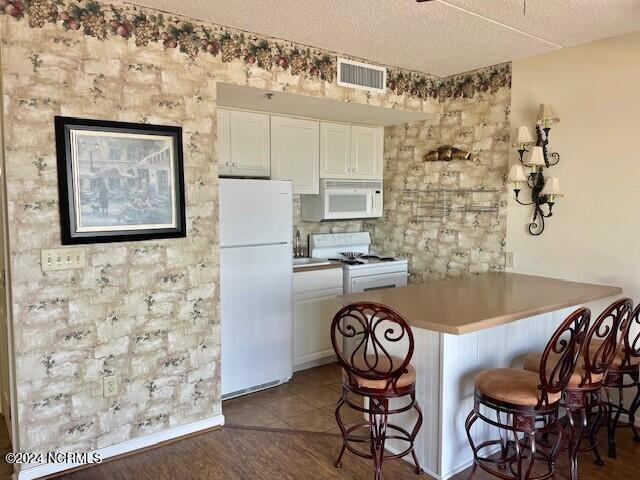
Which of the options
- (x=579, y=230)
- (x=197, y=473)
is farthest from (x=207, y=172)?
(x=579, y=230)

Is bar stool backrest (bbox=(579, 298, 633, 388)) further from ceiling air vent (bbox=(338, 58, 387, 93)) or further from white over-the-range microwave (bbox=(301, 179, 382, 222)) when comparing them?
white over-the-range microwave (bbox=(301, 179, 382, 222))

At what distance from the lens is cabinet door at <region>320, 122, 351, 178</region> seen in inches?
168

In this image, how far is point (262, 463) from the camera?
2627mm

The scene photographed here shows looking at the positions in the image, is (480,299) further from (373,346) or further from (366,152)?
(366,152)

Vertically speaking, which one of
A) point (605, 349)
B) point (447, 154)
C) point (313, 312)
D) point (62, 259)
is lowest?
point (313, 312)

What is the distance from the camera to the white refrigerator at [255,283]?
3322 millimetres

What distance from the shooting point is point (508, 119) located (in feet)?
12.1

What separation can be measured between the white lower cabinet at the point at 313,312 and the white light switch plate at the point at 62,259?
66.4 inches

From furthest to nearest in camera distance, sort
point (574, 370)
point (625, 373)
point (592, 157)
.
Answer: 1. point (592, 157)
2. point (625, 373)
3. point (574, 370)

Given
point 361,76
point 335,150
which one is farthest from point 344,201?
point 361,76

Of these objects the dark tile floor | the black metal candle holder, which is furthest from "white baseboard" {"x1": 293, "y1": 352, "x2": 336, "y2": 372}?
the black metal candle holder

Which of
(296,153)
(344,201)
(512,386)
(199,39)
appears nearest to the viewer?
(512,386)

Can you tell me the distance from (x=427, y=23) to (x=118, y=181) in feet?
6.66

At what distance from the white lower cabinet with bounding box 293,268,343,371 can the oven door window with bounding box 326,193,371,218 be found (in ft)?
2.00
